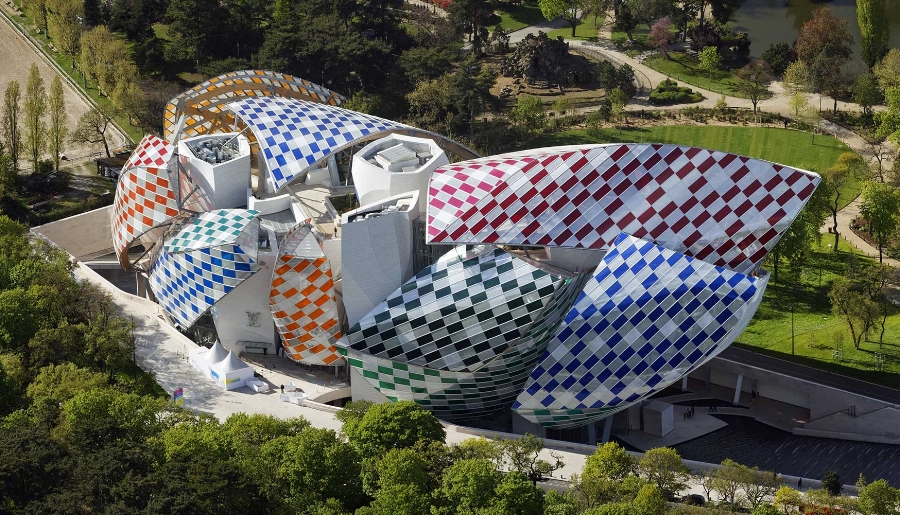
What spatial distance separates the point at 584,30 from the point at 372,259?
50.3 metres

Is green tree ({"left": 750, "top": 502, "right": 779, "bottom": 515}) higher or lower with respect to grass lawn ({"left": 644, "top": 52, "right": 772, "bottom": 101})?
lower

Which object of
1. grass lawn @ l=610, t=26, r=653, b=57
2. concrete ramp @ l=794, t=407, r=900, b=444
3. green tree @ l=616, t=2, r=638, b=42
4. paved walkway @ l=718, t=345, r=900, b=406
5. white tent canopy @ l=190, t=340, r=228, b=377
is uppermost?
green tree @ l=616, t=2, r=638, b=42

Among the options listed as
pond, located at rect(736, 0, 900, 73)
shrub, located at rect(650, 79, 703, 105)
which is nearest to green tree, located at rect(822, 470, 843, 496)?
shrub, located at rect(650, 79, 703, 105)

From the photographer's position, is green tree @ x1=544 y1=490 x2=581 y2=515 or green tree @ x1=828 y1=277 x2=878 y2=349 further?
green tree @ x1=828 y1=277 x2=878 y2=349

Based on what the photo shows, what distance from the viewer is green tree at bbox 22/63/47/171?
91.0 m

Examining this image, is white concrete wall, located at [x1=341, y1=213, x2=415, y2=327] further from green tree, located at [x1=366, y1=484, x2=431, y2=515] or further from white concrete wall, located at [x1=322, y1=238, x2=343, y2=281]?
green tree, located at [x1=366, y1=484, x2=431, y2=515]

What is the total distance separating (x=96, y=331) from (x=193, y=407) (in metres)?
5.94

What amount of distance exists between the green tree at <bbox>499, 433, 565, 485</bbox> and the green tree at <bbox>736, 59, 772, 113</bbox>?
42150 millimetres

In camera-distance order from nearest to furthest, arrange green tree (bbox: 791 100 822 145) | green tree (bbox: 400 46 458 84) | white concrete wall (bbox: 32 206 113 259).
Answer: white concrete wall (bbox: 32 206 113 259) < green tree (bbox: 791 100 822 145) < green tree (bbox: 400 46 458 84)

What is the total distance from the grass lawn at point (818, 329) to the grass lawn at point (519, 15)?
3705 cm

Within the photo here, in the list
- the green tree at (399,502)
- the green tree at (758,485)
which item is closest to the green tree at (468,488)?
the green tree at (399,502)

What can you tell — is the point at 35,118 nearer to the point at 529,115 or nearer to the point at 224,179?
the point at 224,179

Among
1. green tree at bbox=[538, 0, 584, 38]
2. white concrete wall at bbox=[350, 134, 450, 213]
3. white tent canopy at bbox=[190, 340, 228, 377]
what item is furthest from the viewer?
green tree at bbox=[538, 0, 584, 38]

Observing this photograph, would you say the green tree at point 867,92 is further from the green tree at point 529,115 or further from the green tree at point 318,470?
the green tree at point 318,470
